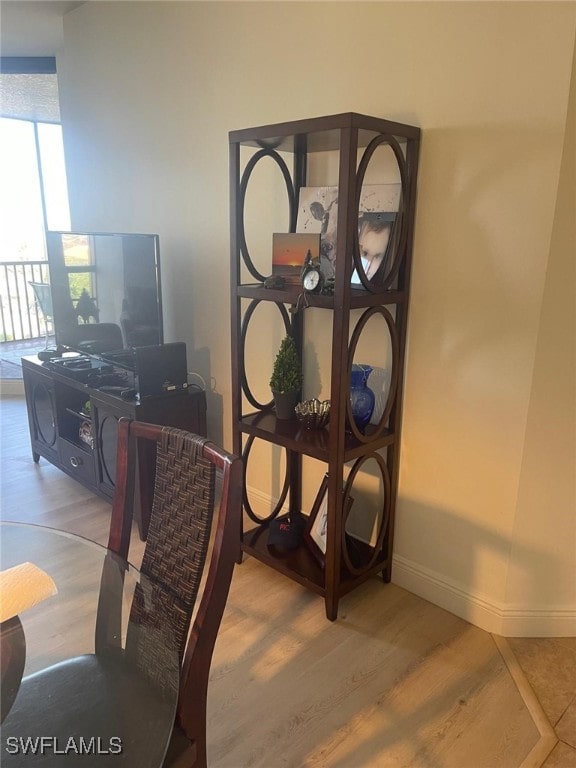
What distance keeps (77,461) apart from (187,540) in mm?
1979

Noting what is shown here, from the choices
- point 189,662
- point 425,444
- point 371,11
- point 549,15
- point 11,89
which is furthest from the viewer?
point 11,89

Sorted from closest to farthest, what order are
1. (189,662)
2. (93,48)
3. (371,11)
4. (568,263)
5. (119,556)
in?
(189,662)
(119,556)
(568,263)
(371,11)
(93,48)

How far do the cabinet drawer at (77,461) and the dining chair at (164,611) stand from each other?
1568 mm

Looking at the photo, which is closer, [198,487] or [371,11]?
[198,487]

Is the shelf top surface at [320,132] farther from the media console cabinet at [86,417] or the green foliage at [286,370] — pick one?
the media console cabinet at [86,417]

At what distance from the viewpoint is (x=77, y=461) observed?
306 cm

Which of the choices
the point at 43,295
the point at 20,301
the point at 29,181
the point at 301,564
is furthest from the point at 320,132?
the point at 20,301

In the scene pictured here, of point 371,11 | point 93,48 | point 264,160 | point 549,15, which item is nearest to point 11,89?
point 93,48

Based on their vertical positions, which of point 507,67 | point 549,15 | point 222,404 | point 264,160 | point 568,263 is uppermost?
point 549,15

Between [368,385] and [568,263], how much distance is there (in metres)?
0.81

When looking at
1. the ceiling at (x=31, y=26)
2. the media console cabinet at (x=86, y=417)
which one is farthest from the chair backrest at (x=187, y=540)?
Result: the ceiling at (x=31, y=26)

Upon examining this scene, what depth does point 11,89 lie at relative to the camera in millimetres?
4512

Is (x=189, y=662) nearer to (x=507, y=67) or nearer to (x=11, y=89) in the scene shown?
(x=507, y=67)

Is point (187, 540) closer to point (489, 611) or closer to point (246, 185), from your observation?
point (489, 611)
